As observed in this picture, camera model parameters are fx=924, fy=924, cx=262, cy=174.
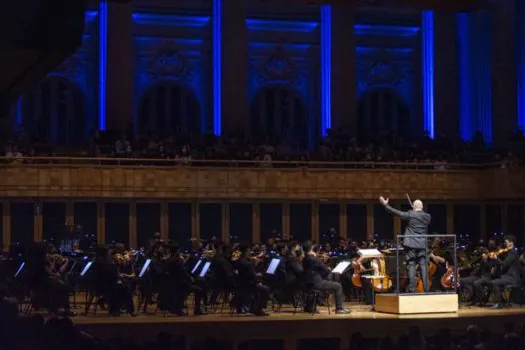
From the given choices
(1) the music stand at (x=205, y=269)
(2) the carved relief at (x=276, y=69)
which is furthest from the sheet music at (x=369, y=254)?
(2) the carved relief at (x=276, y=69)

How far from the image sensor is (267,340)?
1711 centimetres

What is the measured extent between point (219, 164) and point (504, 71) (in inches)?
506

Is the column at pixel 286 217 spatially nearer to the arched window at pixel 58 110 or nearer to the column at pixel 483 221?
the column at pixel 483 221

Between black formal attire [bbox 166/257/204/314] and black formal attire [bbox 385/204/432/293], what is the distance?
433 cm

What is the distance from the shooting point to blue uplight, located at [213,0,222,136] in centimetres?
3694

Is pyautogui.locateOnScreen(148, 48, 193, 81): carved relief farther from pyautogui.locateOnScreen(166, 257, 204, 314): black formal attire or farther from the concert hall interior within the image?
pyautogui.locateOnScreen(166, 257, 204, 314): black formal attire

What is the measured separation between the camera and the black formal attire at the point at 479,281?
20672mm

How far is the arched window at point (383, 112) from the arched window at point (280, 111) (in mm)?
2788

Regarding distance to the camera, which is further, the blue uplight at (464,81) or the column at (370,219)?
the blue uplight at (464,81)

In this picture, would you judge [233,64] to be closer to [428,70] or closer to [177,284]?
[428,70]

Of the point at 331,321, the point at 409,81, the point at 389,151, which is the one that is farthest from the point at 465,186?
the point at 331,321

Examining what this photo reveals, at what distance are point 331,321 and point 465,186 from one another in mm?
15862

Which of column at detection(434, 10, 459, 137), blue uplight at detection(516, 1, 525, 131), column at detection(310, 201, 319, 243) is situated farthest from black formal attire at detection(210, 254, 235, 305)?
blue uplight at detection(516, 1, 525, 131)

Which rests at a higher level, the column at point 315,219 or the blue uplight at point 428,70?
the blue uplight at point 428,70
